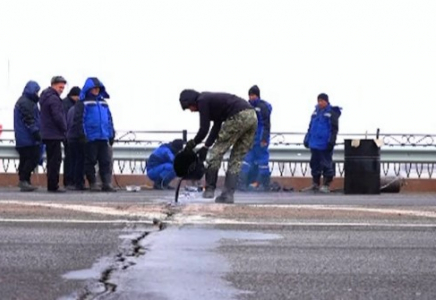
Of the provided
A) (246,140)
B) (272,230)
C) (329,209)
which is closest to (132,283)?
(272,230)

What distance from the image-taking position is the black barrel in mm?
16781

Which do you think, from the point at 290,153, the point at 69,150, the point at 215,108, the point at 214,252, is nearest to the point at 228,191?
the point at 215,108

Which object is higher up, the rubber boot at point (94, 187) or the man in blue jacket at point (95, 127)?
the man in blue jacket at point (95, 127)

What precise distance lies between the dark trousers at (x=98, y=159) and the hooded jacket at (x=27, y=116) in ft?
2.71

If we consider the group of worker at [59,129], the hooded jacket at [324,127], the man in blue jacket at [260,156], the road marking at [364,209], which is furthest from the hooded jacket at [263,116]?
the road marking at [364,209]

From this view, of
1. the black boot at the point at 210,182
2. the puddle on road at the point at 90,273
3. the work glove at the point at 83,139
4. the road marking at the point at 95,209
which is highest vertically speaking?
the work glove at the point at 83,139

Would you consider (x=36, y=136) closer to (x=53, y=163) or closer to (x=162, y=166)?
(x=53, y=163)

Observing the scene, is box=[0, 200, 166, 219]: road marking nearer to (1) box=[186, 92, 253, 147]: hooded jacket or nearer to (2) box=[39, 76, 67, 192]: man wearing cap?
(1) box=[186, 92, 253, 147]: hooded jacket

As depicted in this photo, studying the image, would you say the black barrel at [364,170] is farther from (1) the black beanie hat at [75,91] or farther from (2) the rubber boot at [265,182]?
(1) the black beanie hat at [75,91]

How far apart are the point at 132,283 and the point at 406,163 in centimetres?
1381

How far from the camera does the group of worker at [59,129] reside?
15.4 meters

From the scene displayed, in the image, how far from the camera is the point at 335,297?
5.82 m

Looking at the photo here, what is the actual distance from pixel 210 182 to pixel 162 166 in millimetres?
4496

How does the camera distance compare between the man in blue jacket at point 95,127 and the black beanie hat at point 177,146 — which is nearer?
the man in blue jacket at point 95,127
